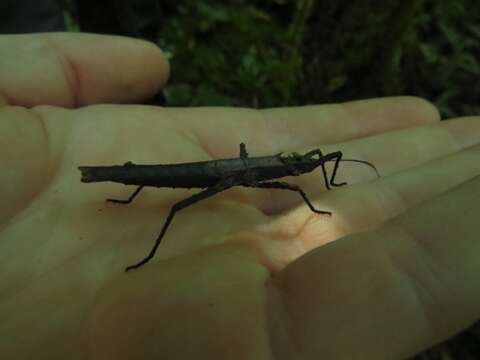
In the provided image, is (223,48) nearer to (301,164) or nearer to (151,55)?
(151,55)

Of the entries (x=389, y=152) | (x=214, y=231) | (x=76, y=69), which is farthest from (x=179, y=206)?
(x=389, y=152)

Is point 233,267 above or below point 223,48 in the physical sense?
above

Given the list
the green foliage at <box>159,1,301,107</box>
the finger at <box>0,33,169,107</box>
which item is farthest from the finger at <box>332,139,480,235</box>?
the green foliage at <box>159,1,301,107</box>

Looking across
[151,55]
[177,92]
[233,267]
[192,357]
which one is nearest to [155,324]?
[192,357]

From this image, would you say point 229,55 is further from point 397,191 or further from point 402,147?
point 397,191

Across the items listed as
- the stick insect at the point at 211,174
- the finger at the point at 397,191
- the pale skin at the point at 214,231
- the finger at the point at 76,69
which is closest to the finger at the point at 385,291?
the pale skin at the point at 214,231

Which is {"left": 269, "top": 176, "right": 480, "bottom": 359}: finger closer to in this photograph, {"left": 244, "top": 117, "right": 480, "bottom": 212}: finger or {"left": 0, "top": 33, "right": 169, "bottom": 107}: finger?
{"left": 244, "top": 117, "right": 480, "bottom": 212}: finger
